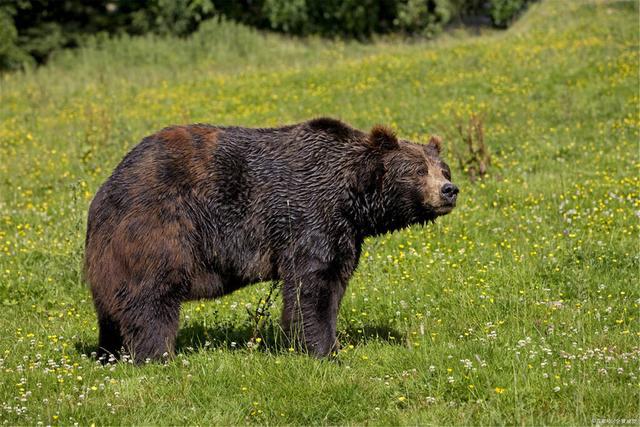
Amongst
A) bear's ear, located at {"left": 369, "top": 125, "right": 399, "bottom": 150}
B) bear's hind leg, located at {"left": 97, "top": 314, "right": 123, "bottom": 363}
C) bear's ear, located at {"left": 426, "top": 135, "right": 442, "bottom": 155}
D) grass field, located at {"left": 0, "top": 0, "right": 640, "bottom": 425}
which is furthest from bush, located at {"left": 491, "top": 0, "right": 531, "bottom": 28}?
bear's hind leg, located at {"left": 97, "top": 314, "right": 123, "bottom": 363}

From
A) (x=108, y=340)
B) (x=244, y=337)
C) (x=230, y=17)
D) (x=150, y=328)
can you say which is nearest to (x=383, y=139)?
(x=244, y=337)

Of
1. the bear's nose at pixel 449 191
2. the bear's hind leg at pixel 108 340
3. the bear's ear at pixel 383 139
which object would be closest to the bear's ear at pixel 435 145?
the bear's ear at pixel 383 139

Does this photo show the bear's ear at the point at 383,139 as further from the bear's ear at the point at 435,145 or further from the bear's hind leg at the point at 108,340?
the bear's hind leg at the point at 108,340

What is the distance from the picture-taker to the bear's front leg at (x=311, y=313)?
6453 millimetres

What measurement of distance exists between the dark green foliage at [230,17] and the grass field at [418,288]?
40.1 ft

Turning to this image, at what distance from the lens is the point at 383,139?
6.84m

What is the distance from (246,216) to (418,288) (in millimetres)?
2186

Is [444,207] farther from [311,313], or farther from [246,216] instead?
[246,216]

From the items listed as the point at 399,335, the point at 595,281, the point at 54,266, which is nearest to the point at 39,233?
the point at 54,266

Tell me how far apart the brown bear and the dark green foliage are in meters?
25.7

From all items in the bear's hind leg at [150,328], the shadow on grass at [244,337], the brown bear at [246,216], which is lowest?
the shadow on grass at [244,337]

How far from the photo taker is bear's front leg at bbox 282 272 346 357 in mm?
6453

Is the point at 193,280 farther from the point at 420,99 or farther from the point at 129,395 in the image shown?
the point at 420,99

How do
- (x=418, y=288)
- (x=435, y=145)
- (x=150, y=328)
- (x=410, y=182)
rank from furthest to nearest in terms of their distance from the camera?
(x=418, y=288), (x=435, y=145), (x=410, y=182), (x=150, y=328)
